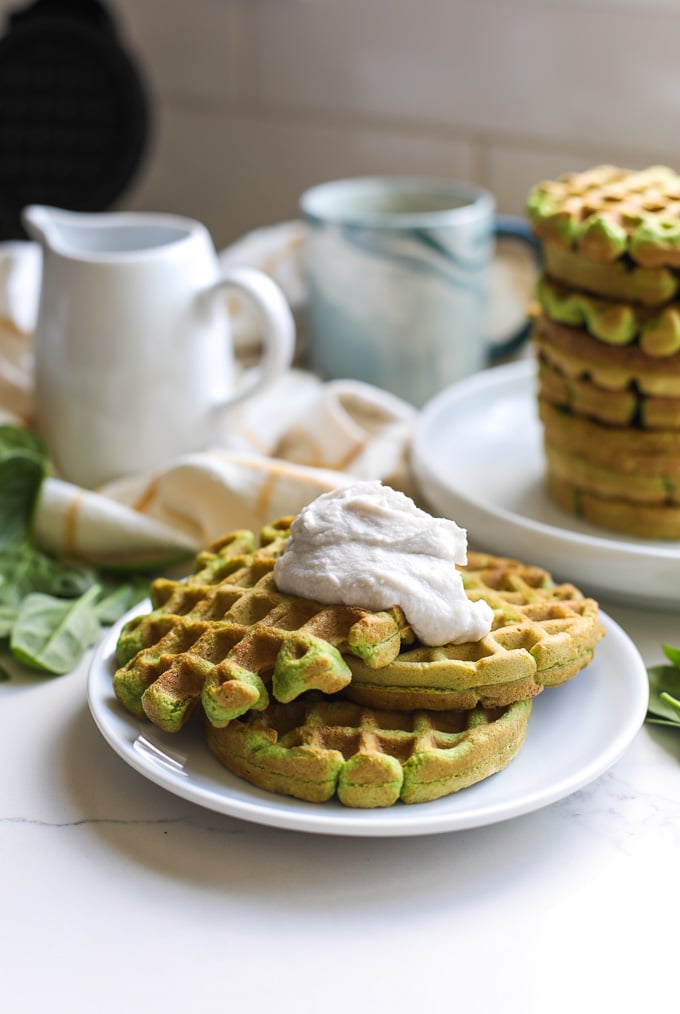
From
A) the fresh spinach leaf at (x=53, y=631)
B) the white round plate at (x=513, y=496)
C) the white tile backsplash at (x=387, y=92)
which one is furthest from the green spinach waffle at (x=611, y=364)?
the white tile backsplash at (x=387, y=92)

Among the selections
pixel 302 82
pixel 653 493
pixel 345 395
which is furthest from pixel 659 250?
pixel 302 82

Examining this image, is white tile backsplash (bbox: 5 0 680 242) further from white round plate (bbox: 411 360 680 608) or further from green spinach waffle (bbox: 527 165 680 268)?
green spinach waffle (bbox: 527 165 680 268)

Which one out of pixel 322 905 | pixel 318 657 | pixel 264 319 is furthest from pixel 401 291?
pixel 322 905

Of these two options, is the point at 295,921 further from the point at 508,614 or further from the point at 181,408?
the point at 181,408

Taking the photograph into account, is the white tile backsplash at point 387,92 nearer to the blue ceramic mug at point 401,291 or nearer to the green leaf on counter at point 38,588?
the blue ceramic mug at point 401,291

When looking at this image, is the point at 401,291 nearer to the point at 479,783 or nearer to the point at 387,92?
the point at 387,92
